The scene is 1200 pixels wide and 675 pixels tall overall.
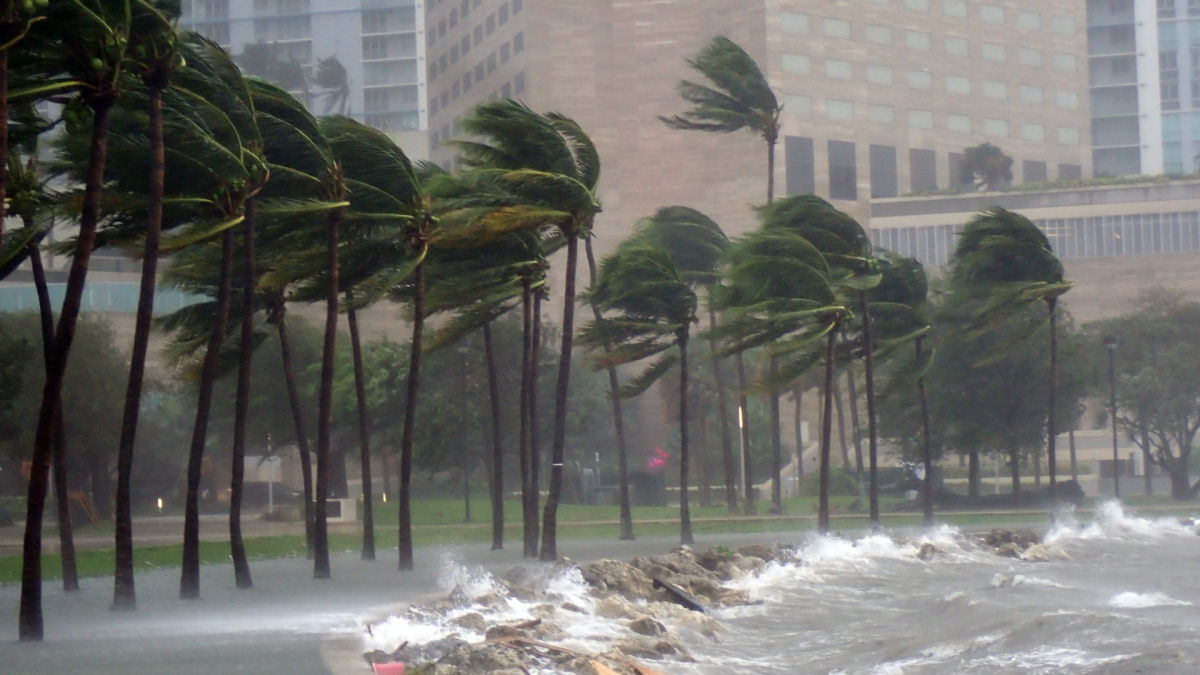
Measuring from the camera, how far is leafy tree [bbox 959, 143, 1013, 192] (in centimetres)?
9112

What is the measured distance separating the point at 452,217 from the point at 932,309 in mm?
29888

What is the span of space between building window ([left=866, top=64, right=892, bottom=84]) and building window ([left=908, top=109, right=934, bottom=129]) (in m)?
2.92

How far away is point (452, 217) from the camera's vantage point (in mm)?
25391

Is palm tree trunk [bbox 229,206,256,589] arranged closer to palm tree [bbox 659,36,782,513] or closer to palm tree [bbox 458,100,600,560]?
palm tree [bbox 458,100,600,560]

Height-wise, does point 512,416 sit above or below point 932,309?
below

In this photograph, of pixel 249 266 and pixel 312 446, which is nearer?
pixel 249 266

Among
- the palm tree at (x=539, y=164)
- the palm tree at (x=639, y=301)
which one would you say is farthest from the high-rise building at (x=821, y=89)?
the palm tree at (x=539, y=164)

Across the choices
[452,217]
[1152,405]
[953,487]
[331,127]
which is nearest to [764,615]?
[452,217]

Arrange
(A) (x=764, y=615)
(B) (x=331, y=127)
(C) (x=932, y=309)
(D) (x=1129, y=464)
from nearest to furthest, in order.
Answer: (A) (x=764, y=615) < (B) (x=331, y=127) < (C) (x=932, y=309) < (D) (x=1129, y=464)

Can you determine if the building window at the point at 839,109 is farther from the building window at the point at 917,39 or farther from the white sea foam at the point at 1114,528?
the white sea foam at the point at 1114,528

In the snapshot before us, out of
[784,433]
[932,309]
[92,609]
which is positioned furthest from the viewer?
[784,433]

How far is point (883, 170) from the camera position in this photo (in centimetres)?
9619

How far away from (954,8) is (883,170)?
560 inches

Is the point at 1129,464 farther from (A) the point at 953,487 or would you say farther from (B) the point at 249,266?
(B) the point at 249,266
